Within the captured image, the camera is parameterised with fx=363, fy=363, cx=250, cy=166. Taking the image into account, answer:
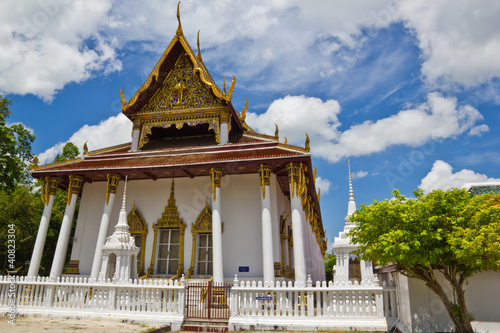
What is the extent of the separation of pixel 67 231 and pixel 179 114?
227 inches

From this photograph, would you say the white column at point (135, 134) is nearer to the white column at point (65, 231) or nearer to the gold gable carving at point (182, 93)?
the gold gable carving at point (182, 93)

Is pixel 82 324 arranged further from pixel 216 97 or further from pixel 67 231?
pixel 216 97

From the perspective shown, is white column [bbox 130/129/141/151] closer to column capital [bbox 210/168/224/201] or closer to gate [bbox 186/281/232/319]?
column capital [bbox 210/168/224/201]

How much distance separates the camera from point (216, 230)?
36.2 ft

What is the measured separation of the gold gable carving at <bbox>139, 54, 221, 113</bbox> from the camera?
46.7 ft

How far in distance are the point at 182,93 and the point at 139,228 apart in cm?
A: 548

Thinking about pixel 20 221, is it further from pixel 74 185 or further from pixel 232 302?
pixel 232 302

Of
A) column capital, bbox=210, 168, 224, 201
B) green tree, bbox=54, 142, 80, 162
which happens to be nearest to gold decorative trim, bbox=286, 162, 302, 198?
column capital, bbox=210, 168, 224, 201

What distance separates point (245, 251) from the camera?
1189cm

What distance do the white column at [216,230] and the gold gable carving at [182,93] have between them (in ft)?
11.9

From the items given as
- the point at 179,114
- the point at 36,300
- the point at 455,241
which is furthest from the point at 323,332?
the point at 179,114

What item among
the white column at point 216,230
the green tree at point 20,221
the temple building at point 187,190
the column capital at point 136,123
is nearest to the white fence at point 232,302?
the temple building at point 187,190

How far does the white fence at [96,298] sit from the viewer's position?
28.1 feet

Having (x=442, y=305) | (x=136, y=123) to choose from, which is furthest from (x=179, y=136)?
(x=442, y=305)
